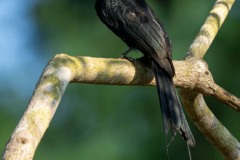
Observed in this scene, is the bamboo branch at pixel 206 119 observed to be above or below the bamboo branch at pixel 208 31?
below

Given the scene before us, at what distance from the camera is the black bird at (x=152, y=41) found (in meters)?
3.65

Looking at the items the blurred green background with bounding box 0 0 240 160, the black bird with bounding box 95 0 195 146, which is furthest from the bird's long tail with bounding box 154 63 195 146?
the blurred green background with bounding box 0 0 240 160

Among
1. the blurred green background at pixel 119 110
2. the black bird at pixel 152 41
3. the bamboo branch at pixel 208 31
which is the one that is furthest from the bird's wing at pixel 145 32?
the blurred green background at pixel 119 110

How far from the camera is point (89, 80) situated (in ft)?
11.1

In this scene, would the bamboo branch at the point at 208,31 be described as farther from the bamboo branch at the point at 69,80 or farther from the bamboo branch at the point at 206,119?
the bamboo branch at the point at 69,80

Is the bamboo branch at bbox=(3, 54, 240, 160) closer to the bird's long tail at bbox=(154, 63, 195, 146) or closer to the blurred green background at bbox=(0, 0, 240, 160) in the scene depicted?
the bird's long tail at bbox=(154, 63, 195, 146)

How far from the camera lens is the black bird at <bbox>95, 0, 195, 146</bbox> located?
3.65m

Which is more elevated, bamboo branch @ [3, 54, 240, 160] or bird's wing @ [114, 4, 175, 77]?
bird's wing @ [114, 4, 175, 77]

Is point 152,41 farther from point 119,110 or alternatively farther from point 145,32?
point 119,110

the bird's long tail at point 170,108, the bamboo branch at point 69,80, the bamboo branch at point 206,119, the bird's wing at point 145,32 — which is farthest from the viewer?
the bamboo branch at point 206,119

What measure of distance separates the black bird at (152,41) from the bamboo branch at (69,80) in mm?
82

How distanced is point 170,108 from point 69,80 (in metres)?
0.81

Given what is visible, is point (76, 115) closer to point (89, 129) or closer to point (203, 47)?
point (89, 129)

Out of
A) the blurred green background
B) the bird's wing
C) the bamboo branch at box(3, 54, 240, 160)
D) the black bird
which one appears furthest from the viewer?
the blurred green background
